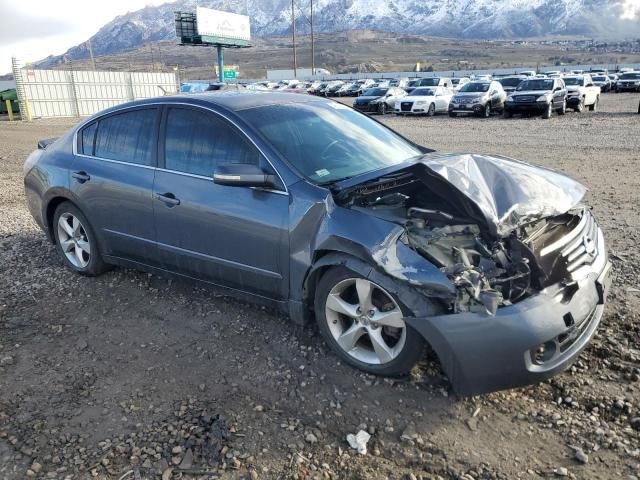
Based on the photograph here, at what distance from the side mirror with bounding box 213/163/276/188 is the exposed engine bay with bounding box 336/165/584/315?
520mm

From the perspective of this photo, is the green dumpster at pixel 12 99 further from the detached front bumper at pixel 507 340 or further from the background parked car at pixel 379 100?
the detached front bumper at pixel 507 340

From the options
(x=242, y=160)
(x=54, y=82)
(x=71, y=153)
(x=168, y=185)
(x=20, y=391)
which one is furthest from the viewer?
(x=54, y=82)

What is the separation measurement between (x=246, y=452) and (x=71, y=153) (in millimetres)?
3486

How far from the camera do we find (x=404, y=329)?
319 cm

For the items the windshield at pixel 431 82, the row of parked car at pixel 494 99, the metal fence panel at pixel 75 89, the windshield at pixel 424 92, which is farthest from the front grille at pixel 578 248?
the metal fence panel at pixel 75 89

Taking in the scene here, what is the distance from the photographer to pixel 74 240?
5199 mm

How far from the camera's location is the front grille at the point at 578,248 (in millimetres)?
3203

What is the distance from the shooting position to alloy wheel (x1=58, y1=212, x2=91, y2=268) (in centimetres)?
512

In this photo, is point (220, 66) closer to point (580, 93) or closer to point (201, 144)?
point (580, 93)

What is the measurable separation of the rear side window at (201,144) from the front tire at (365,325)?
1071 mm

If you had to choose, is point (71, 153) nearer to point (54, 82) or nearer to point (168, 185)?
point (168, 185)

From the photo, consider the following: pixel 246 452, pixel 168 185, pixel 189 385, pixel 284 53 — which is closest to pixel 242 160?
pixel 168 185

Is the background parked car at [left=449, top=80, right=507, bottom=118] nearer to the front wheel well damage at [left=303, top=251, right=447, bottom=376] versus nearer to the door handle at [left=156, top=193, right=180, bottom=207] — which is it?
the door handle at [left=156, top=193, right=180, bottom=207]

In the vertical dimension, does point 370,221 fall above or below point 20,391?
above
